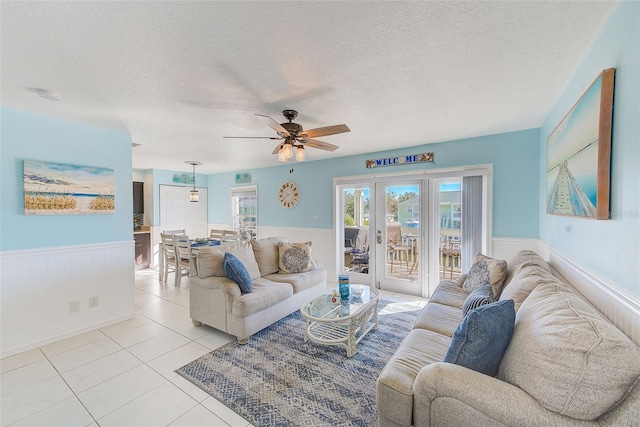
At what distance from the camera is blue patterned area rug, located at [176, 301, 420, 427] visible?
1.80 meters

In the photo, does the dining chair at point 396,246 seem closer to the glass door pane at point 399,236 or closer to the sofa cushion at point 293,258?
the glass door pane at point 399,236

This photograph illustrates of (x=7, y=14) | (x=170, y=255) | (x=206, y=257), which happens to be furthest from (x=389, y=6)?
(x=170, y=255)

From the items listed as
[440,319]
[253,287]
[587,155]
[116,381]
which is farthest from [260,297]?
[587,155]

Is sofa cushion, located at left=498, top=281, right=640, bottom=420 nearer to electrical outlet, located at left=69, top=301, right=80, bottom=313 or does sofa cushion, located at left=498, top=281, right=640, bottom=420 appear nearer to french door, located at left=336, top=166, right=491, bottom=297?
french door, located at left=336, top=166, right=491, bottom=297

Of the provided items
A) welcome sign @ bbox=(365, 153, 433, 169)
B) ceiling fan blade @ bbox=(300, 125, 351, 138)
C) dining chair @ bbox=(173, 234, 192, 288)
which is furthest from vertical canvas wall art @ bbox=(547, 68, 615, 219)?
dining chair @ bbox=(173, 234, 192, 288)

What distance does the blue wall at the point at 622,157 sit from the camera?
46.1 inches

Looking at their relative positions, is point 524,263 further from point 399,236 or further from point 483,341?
point 399,236

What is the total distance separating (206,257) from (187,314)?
1047mm

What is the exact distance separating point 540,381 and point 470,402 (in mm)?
288

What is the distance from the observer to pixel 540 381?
1057 mm

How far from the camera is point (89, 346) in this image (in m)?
2.72

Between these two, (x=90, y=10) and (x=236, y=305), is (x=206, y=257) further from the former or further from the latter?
(x=90, y=10)

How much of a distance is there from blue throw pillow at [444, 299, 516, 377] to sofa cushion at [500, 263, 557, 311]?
0.51m

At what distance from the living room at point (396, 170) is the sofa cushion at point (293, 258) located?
1951 millimetres
